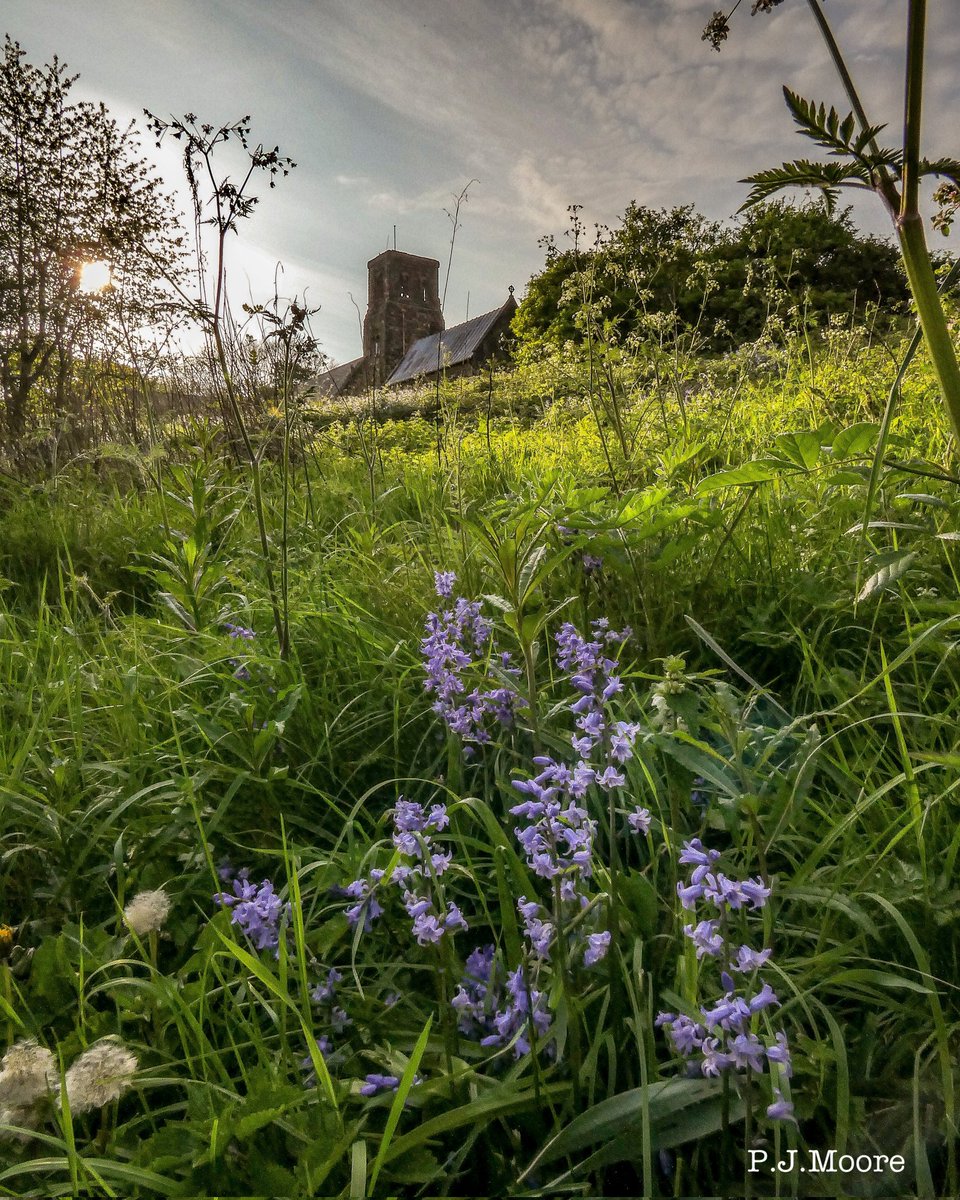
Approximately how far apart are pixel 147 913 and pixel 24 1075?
260 mm

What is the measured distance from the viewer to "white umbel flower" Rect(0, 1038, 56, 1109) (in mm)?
916

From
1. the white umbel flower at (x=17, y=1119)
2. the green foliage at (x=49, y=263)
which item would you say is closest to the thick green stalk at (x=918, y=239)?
the white umbel flower at (x=17, y=1119)

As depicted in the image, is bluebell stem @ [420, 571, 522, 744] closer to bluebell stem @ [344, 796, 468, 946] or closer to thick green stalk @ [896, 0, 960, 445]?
bluebell stem @ [344, 796, 468, 946]

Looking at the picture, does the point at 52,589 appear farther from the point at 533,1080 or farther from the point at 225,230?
the point at 533,1080

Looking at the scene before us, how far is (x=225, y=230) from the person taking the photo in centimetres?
225

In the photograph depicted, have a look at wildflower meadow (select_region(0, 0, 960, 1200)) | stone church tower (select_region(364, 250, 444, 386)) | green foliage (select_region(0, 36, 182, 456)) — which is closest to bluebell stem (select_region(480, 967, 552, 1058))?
wildflower meadow (select_region(0, 0, 960, 1200))

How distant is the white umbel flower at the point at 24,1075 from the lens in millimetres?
916

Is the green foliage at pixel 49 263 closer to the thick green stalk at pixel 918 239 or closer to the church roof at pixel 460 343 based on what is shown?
the thick green stalk at pixel 918 239

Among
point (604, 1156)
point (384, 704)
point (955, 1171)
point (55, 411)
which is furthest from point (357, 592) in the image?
point (55, 411)

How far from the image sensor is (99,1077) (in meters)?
0.92

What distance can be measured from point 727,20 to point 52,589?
150 inches

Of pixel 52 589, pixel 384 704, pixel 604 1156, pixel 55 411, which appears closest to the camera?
pixel 604 1156

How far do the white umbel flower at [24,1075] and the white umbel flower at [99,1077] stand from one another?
0.04m

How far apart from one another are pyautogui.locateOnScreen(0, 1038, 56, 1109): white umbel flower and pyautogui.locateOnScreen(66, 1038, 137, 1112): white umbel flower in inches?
1.6
